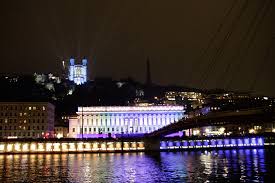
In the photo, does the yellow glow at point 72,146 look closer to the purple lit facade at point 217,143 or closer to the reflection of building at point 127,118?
the purple lit facade at point 217,143

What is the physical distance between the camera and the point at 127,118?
465 feet

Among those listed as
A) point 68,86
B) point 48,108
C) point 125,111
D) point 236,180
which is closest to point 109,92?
point 68,86

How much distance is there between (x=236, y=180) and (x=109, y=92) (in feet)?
487

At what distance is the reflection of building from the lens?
460 feet

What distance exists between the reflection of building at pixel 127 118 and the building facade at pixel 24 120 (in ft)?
86.8

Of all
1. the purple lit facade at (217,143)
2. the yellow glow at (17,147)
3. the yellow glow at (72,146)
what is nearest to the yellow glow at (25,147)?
the yellow glow at (17,147)

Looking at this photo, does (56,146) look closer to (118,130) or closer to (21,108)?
(21,108)

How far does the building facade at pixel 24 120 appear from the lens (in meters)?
111

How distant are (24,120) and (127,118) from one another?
1609 inches

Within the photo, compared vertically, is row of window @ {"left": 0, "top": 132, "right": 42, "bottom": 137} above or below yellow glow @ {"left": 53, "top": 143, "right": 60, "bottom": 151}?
above

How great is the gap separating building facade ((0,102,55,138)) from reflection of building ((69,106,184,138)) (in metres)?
26.4

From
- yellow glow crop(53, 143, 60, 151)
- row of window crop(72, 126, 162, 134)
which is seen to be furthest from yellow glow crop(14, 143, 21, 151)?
row of window crop(72, 126, 162, 134)

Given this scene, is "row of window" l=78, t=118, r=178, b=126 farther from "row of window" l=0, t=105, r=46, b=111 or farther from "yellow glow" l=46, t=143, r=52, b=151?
"yellow glow" l=46, t=143, r=52, b=151

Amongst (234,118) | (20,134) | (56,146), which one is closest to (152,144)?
(56,146)
